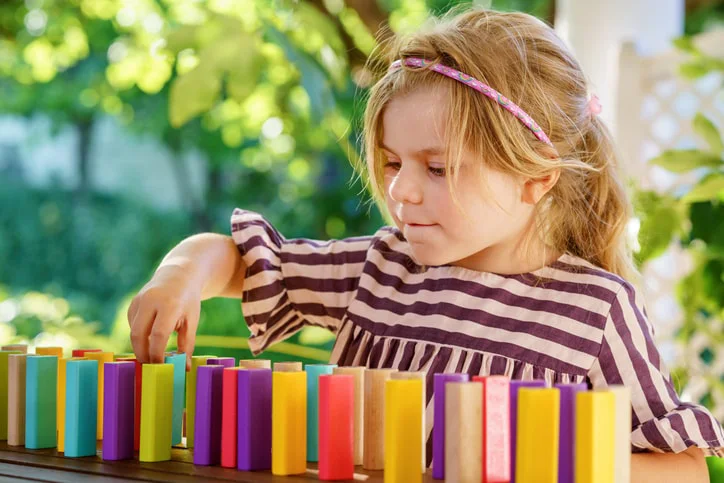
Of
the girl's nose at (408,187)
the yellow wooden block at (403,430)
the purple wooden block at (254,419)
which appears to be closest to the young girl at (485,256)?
the girl's nose at (408,187)

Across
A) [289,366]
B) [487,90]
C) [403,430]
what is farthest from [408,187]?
[403,430]

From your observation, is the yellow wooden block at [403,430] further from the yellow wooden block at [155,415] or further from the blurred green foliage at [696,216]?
the blurred green foliage at [696,216]

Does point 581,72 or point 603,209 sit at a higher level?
point 581,72

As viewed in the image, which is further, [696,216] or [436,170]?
[696,216]

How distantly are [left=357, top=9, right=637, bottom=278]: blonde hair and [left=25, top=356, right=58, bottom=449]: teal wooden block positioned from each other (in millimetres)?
495

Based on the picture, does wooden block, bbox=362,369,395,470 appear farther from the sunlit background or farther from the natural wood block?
the sunlit background

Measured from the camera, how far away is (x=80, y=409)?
2.81 ft

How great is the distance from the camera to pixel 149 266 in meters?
6.23

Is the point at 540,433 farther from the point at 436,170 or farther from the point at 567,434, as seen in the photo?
the point at 436,170

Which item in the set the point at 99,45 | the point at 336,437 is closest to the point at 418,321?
the point at 336,437

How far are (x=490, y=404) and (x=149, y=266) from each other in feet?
19.0

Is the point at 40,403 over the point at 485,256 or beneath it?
beneath

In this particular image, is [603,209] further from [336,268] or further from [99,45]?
[99,45]

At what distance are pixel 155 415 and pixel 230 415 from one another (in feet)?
0.27
